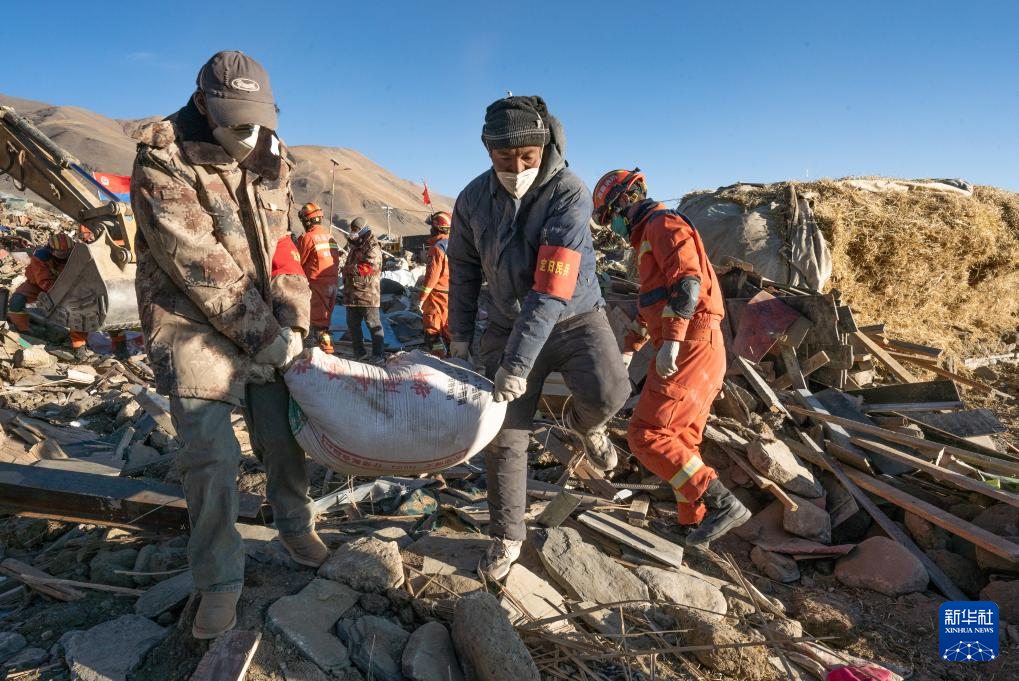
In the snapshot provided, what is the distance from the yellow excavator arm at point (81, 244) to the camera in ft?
23.8

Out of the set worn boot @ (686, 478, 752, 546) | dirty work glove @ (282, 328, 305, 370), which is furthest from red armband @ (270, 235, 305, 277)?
worn boot @ (686, 478, 752, 546)

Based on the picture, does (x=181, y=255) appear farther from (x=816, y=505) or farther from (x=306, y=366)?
(x=816, y=505)

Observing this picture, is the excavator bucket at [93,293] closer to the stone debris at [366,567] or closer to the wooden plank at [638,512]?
the stone debris at [366,567]

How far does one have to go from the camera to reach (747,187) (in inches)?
364

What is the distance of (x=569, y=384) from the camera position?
2684mm

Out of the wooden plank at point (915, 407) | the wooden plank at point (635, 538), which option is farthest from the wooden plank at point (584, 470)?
the wooden plank at point (915, 407)

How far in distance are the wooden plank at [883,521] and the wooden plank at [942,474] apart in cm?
29

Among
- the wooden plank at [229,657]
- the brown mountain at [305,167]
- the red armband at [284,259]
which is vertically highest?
the brown mountain at [305,167]

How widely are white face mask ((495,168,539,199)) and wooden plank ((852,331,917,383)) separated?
516 centimetres

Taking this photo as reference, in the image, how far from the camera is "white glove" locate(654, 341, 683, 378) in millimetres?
3139

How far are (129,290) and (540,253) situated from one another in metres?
7.10

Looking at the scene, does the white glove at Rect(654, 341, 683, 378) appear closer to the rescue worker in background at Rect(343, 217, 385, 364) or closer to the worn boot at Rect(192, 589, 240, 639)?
the worn boot at Rect(192, 589, 240, 639)

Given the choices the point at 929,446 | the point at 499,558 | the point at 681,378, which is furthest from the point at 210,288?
the point at 929,446

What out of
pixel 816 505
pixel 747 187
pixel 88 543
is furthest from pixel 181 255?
pixel 747 187
